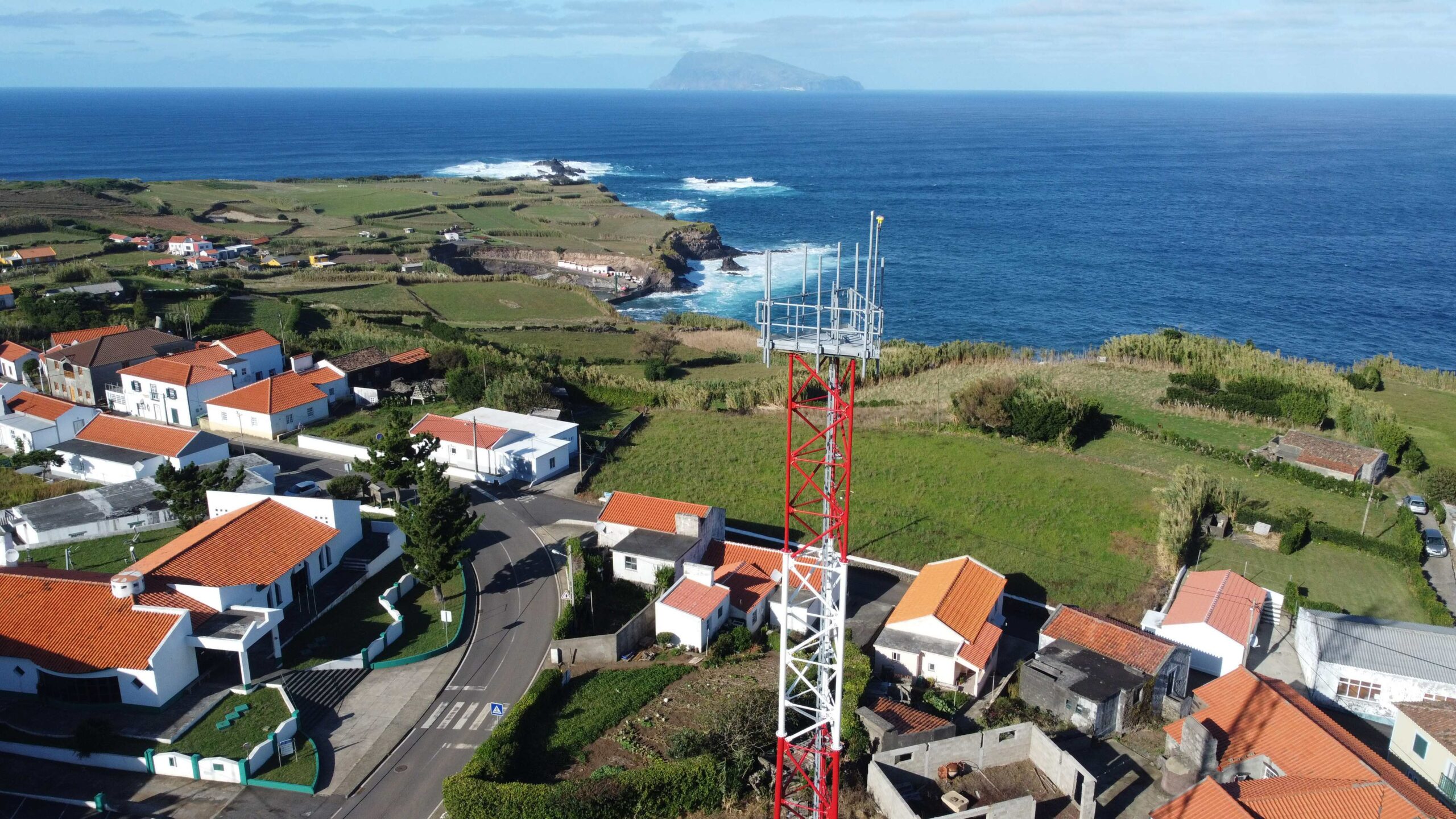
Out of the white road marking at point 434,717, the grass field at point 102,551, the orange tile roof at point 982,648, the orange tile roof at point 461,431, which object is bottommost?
the white road marking at point 434,717

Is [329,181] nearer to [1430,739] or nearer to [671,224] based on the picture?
[671,224]

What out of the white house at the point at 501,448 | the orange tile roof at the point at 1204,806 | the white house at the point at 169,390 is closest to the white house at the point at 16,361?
the white house at the point at 169,390

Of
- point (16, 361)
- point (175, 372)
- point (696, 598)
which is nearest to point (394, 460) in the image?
point (696, 598)

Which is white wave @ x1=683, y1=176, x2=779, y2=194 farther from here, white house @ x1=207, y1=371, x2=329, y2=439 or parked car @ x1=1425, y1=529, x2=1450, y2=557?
parked car @ x1=1425, y1=529, x2=1450, y2=557

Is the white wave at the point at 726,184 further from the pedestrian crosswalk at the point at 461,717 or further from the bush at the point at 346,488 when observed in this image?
the pedestrian crosswalk at the point at 461,717

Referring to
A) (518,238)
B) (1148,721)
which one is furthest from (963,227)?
(1148,721)

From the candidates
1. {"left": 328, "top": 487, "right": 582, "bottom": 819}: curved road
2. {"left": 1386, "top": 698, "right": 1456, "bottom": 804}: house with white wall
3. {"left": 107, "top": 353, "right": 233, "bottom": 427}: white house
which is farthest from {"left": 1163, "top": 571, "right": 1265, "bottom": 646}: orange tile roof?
{"left": 107, "top": 353, "right": 233, "bottom": 427}: white house

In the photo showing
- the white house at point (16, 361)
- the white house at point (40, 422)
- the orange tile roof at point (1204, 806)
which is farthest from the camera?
the white house at point (16, 361)

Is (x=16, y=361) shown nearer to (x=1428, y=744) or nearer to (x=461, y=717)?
(x=461, y=717)
